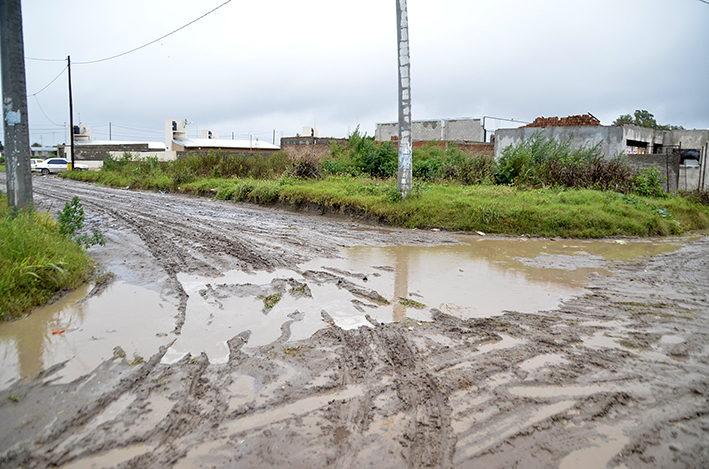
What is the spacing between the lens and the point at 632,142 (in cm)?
1764

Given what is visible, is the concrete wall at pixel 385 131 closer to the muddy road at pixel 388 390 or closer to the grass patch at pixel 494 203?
the grass patch at pixel 494 203

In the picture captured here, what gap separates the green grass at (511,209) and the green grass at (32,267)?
21.5 ft

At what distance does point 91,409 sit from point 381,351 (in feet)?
6.62

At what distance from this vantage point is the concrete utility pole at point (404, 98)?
10320 millimetres

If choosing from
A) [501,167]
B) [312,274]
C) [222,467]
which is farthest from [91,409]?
[501,167]

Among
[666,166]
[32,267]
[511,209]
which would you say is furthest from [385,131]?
[32,267]

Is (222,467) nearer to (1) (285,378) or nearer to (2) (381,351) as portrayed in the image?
(1) (285,378)

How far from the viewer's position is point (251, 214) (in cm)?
1162

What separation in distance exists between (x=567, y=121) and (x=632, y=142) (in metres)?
2.77

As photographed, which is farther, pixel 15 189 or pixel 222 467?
pixel 15 189

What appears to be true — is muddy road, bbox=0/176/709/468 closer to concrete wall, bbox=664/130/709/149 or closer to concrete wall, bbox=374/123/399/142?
concrete wall, bbox=664/130/709/149

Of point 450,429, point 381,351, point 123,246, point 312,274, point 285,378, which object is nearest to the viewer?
point 450,429

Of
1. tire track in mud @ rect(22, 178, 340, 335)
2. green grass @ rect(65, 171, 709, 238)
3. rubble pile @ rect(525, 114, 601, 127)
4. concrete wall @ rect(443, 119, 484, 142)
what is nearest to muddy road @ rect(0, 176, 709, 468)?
tire track in mud @ rect(22, 178, 340, 335)

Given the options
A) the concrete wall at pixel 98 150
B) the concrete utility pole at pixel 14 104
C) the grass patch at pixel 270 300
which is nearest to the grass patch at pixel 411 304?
the grass patch at pixel 270 300
